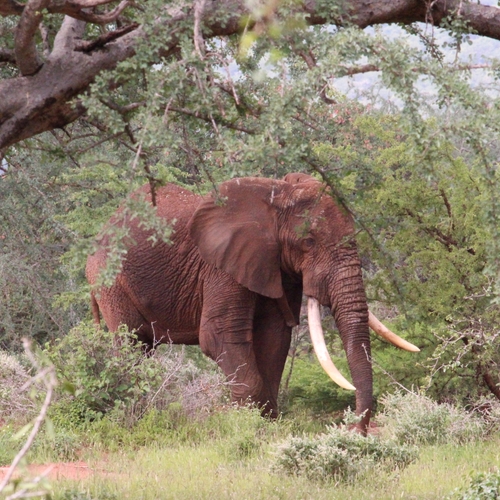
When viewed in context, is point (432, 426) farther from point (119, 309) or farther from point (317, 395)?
point (317, 395)

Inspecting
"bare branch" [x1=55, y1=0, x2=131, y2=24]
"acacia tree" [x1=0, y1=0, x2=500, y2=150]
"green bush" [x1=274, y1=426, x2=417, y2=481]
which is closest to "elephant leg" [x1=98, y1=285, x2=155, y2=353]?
"green bush" [x1=274, y1=426, x2=417, y2=481]

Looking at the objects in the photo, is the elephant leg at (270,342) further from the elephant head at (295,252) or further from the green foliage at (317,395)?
the green foliage at (317,395)

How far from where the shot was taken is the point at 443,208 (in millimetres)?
13078

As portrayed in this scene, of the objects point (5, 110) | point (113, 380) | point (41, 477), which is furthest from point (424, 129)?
point (113, 380)

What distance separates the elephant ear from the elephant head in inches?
0.4

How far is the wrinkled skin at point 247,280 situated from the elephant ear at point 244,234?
1 centimetres

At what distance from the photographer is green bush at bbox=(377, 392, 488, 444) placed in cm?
932

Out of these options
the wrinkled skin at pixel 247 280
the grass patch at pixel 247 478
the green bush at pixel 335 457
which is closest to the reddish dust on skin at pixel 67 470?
the grass patch at pixel 247 478

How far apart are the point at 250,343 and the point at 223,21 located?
5667mm

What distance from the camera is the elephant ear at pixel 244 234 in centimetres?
1130

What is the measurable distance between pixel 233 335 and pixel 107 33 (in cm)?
531

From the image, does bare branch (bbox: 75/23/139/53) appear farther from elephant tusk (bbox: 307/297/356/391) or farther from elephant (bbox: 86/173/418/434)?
elephant tusk (bbox: 307/297/356/391)

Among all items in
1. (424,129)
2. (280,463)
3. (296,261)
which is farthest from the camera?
(296,261)

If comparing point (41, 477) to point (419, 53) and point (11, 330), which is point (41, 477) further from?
point (11, 330)
